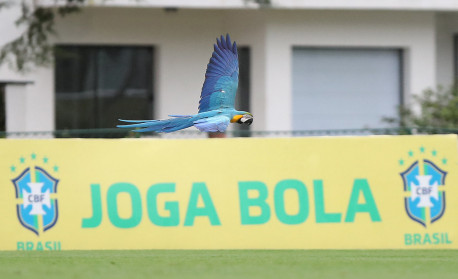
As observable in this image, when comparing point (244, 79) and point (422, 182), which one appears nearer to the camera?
point (422, 182)

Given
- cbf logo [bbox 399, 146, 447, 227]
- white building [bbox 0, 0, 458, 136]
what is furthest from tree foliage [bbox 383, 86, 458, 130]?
cbf logo [bbox 399, 146, 447, 227]

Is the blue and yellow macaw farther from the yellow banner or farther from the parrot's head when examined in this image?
the yellow banner

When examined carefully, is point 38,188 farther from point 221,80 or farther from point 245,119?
point 245,119

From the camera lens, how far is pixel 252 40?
19.3 m

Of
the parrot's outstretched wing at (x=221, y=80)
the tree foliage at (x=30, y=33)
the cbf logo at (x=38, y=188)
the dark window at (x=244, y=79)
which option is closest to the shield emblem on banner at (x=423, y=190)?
the parrot's outstretched wing at (x=221, y=80)

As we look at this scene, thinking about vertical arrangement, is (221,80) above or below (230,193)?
above

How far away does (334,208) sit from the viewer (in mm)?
10109

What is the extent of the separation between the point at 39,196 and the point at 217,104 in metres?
3.11

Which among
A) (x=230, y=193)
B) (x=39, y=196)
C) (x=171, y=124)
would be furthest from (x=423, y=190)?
(x=39, y=196)
